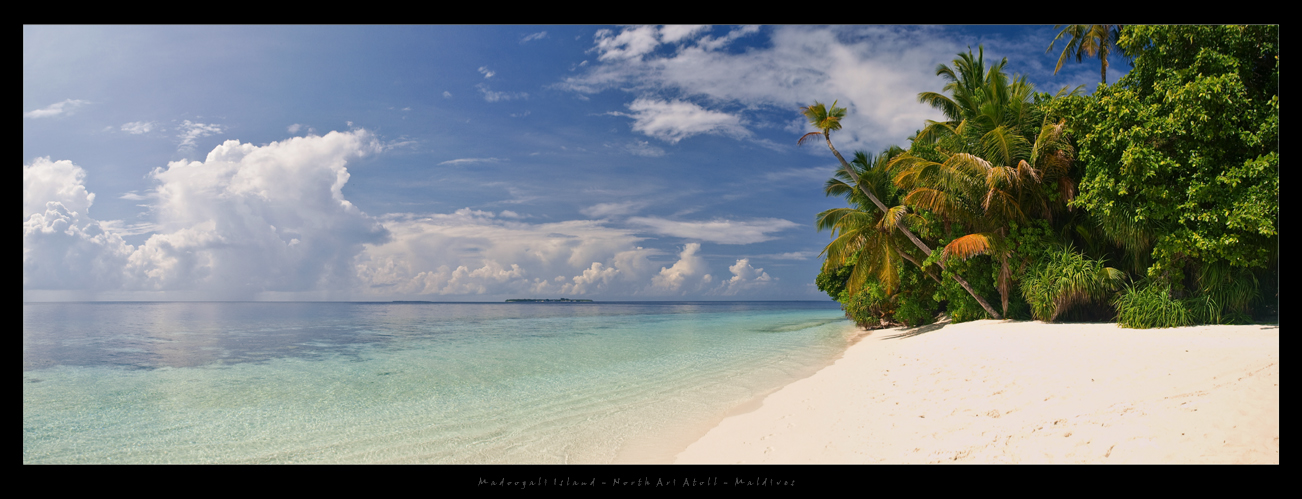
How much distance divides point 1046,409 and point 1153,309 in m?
7.44

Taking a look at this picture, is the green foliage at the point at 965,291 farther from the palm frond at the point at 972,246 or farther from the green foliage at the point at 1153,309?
the green foliage at the point at 1153,309

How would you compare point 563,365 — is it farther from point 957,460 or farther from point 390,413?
point 957,460

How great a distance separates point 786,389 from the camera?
713 centimetres

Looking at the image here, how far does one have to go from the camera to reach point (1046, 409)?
4133mm

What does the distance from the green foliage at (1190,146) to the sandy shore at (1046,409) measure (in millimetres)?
1634

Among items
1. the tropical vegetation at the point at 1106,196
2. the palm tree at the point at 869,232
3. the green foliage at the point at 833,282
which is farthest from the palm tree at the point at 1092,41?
the green foliage at the point at 833,282

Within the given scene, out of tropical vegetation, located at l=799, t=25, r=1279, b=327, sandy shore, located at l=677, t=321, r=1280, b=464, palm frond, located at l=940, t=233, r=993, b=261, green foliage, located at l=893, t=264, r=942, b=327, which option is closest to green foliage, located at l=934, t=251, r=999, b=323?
tropical vegetation, located at l=799, t=25, r=1279, b=327

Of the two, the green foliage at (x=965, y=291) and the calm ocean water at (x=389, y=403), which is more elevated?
the green foliage at (x=965, y=291)

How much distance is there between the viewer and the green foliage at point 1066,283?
10172 millimetres

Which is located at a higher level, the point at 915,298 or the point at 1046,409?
the point at 1046,409

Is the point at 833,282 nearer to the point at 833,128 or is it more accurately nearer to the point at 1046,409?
the point at 833,128

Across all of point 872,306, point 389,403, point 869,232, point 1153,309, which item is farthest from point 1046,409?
point 872,306

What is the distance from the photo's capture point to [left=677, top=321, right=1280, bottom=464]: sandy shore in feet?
10.7
